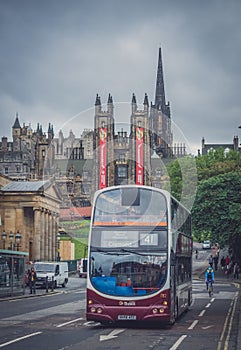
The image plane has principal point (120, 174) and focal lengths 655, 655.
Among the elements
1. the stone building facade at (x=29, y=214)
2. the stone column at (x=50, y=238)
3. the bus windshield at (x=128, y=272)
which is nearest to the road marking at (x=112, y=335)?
the bus windshield at (x=128, y=272)

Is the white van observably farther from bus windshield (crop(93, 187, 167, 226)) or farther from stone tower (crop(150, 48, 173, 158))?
stone tower (crop(150, 48, 173, 158))

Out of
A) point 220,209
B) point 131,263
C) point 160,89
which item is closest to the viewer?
point 131,263

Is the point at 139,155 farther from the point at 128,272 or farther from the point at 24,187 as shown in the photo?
the point at 128,272

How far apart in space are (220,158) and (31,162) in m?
86.7

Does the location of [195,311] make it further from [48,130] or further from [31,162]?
[48,130]

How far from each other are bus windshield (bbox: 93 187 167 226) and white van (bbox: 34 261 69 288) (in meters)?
33.4

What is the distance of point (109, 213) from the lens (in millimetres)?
20062

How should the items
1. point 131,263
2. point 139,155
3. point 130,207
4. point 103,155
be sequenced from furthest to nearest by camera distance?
point 139,155 < point 103,155 < point 130,207 < point 131,263

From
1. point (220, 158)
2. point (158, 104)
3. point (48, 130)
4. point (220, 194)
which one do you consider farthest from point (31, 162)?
point (220, 194)

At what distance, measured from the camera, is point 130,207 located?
20172 millimetres

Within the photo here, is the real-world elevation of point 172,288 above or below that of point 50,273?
above

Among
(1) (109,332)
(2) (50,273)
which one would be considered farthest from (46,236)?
(1) (109,332)

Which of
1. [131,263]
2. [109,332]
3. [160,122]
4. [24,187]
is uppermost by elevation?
[160,122]

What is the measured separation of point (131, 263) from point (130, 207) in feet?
5.61
